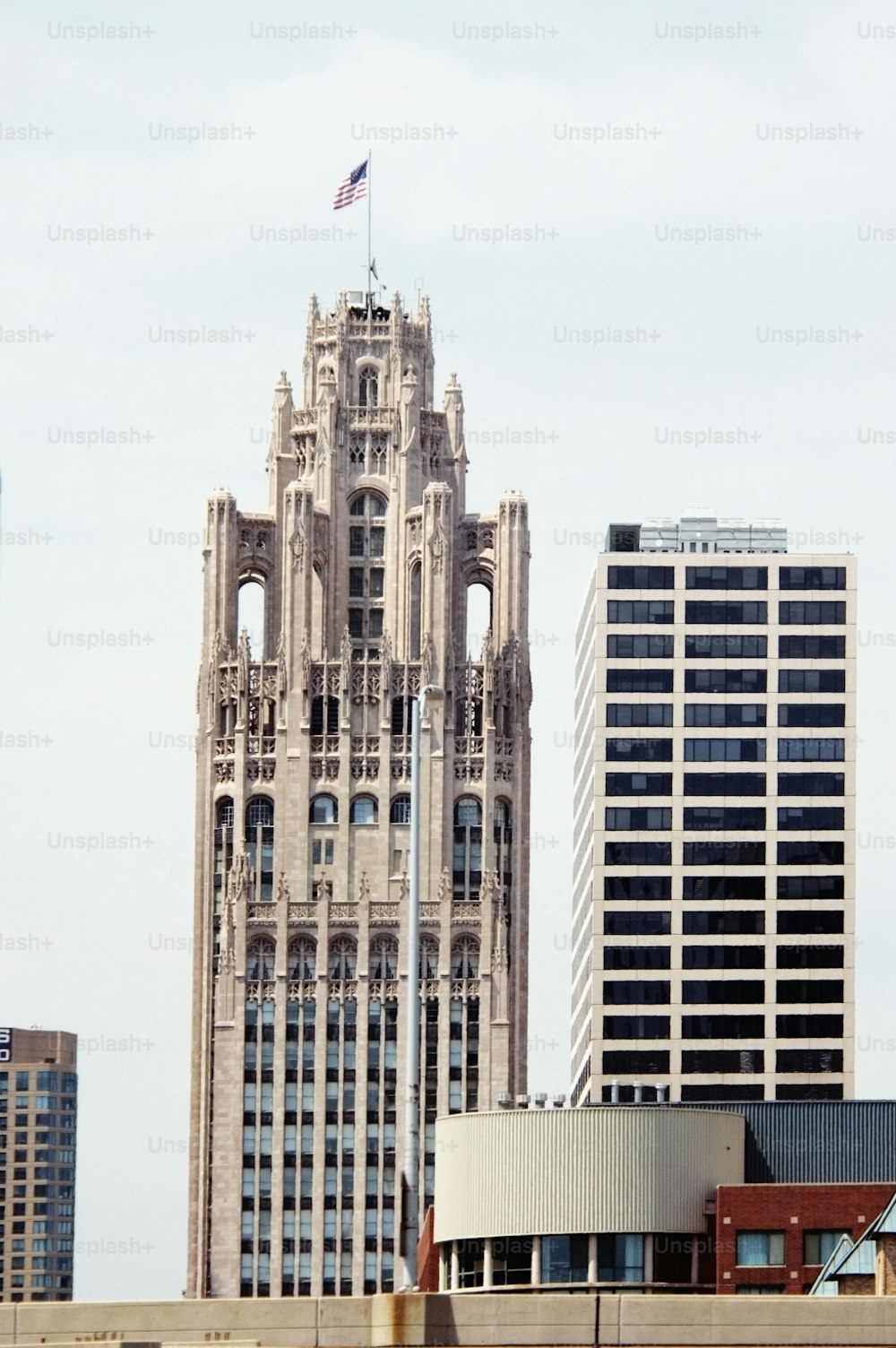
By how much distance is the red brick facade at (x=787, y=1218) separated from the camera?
447 ft

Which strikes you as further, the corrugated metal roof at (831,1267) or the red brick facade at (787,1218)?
the red brick facade at (787,1218)

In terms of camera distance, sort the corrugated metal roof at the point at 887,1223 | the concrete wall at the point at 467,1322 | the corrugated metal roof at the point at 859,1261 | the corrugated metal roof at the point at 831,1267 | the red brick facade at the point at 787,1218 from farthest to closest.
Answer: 1. the red brick facade at the point at 787,1218
2. the corrugated metal roof at the point at 831,1267
3. the corrugated metal roof at the point at 859,1261
4. the corrugated metal roof at the point at 887,1223
5. the concrete wall at the point at 467,1322

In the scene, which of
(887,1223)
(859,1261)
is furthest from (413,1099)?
(859,1261)

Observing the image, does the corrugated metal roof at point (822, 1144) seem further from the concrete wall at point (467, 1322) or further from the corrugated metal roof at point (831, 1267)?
the concrete wall at point (467, 1322)

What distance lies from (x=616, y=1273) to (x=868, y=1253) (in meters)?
16.3

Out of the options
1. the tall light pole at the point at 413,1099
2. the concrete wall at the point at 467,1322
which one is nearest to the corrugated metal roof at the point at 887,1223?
the tall light pole at the point at 413,1099

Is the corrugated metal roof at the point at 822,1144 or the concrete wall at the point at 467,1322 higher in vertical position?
the corrugated metal roof at the point at 822,1144

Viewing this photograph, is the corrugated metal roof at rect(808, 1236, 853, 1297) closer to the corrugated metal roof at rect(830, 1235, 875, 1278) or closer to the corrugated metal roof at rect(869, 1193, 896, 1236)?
the corrugated metal roof at rect(830, 1235, 875, 1278)

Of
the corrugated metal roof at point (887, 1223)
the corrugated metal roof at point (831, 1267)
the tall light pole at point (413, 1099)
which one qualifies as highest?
the tall light pole at point (413, 1099)

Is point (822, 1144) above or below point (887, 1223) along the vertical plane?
above

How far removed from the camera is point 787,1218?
13738 centimetres

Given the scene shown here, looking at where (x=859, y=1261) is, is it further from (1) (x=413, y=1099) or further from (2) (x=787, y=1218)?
(1) (x=413, y=1099)

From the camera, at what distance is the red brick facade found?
136 metres

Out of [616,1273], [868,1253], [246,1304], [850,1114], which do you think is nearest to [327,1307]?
[246,1304]
